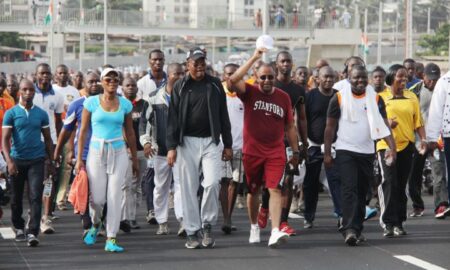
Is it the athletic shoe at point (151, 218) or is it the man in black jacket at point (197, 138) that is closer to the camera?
the man in black jacket at point (197, 138)

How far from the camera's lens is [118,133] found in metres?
12.4

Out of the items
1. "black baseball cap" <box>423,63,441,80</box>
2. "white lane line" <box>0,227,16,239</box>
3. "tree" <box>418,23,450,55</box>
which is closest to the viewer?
"white lane line" <box>0,227,16,239</box>

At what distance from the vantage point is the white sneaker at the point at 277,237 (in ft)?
40.0

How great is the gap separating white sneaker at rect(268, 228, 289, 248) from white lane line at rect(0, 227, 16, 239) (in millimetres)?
3190

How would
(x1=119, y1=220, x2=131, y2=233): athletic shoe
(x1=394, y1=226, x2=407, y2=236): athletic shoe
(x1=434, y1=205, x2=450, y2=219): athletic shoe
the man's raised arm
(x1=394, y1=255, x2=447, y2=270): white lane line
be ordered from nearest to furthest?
(x1=394, y1=255, x2=447, y2=270): white lane line, the man's raised arm, (x1=394, y1=226, x2=407, y2=236): athletic shoe, (x1=119, y1=220, x2=131, y2=233): athletic shoe, (x1=434, y1=205, x2=450, y2=219): athletic shoe

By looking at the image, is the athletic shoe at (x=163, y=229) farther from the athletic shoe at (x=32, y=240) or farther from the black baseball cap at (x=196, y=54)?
the black baseball cap at (x=196, y=54)

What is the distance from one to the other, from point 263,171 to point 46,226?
9.53ft

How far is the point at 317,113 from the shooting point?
14156mm

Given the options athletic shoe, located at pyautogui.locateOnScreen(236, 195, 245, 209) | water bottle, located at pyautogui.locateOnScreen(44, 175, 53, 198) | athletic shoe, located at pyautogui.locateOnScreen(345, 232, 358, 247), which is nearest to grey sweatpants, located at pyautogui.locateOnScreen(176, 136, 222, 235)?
athletic shoe, located at pyautogui.locateOnScreen(345, 232, 358, 247)

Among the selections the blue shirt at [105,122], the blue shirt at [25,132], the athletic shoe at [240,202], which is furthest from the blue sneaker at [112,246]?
the athletic shoe at [240,202]

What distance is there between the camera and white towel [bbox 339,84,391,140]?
1259cm

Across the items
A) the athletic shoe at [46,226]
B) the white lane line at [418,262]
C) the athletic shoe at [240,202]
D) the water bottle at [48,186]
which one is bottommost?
the athletic shoe at [240,202]

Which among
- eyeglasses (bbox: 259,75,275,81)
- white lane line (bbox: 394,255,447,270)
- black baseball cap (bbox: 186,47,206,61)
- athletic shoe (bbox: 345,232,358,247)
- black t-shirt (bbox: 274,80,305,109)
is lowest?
white lane line (bbox: 394,255,447,270)

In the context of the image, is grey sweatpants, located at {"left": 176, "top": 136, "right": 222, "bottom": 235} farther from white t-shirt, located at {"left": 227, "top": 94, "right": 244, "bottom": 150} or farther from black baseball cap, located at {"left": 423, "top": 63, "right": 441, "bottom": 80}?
black baseball cap, located at {"left": 423, "top": 63, "right": 441, "bottom": 80}
